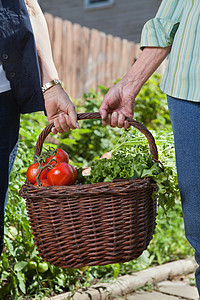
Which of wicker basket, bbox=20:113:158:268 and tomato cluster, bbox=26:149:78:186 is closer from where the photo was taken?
wicker basket, bbox=20:113:158:268

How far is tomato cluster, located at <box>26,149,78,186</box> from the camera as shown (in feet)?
5.89

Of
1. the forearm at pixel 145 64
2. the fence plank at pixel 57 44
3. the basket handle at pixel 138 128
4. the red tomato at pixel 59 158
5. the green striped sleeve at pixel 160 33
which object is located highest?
the green striped sleeve at pixel 160 33

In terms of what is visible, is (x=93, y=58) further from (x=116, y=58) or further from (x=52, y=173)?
(x=52, y=173)

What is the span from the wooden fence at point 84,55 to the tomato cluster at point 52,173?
4.72 m

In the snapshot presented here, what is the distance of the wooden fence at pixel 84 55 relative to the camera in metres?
6.50

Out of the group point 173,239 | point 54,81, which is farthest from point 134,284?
point 54,81

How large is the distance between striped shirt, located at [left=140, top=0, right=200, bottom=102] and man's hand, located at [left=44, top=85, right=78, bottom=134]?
498 mm

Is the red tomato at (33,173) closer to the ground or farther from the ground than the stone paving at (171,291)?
farther from the ground

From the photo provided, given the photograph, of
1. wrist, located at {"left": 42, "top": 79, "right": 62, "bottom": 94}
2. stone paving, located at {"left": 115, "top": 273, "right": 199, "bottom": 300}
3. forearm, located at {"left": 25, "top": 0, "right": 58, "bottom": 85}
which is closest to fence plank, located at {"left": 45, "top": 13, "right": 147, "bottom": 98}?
stone paving, located at {"left": 115, "top": 273, "right": 199, "bottom": 300}

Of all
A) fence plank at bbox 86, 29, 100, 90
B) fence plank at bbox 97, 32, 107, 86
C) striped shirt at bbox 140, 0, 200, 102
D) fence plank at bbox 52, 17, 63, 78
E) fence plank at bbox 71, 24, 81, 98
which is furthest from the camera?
fence plank at bbox 97, 32, 107, 86

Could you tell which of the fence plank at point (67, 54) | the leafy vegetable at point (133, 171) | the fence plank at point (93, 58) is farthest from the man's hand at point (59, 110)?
the fence plank at point (93, 58)

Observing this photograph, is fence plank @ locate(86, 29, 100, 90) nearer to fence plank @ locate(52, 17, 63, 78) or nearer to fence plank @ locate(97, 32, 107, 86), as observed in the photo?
fence plank @ locate(97, 32, 107, 86)

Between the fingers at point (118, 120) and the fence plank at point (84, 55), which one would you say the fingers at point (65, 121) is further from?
the fence plank at point (84, 55)

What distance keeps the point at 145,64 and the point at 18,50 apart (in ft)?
1.89
